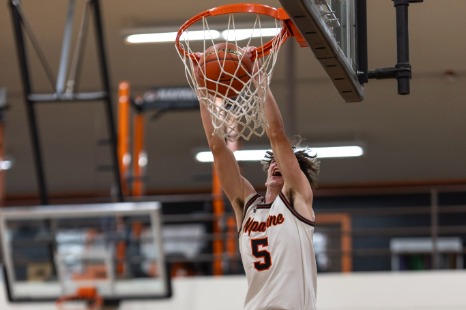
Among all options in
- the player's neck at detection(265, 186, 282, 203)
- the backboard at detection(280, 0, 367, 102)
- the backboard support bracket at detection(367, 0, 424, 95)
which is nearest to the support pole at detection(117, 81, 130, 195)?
the player's neck at detection(265, 186, 282, 203)

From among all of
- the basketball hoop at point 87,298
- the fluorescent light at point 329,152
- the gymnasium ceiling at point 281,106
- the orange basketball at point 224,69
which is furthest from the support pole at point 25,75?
the fluorescent light at point 329,152

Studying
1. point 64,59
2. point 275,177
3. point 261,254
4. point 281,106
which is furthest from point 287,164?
point 281,106

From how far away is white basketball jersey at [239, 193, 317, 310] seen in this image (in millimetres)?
2768

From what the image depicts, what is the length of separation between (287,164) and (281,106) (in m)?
6.57

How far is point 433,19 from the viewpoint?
662 centimetres

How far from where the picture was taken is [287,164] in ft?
9.41

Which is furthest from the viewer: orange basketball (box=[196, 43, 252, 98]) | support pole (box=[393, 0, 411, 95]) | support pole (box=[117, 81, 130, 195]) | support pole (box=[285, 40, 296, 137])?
support pole (box=[117, 81, 130, 195])

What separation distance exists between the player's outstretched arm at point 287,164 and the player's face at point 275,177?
169 millimetres

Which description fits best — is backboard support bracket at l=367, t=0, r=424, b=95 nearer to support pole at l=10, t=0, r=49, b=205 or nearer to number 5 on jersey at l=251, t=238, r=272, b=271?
number 5 on jersey at l=251, t=238, r=272, b=271

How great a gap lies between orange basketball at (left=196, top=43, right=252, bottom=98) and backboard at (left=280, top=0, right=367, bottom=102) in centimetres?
42

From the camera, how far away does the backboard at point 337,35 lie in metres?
2.26

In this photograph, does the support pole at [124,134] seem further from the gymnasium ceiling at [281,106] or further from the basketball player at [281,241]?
the basketball player at [281,241]

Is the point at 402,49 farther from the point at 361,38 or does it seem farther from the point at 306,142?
the point at 306,142

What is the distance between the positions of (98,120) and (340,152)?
431cm
